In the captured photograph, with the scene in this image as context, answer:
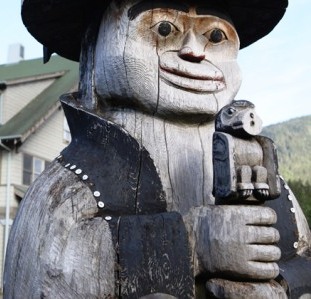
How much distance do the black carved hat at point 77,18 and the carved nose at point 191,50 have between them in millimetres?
154

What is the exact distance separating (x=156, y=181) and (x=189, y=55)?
44 cm

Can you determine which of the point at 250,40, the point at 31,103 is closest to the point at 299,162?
the point at 31,103

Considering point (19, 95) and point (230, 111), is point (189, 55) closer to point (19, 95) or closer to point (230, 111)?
point (230, 111)

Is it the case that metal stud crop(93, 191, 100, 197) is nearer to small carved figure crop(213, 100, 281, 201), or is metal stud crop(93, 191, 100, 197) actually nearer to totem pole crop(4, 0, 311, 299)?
totem pole crop(4, 0, 311, 299)

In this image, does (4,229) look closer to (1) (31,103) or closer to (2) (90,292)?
(1) (31,103)

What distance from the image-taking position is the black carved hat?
2.03 metres

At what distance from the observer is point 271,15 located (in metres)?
2.26

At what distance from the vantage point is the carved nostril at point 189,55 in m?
1.86

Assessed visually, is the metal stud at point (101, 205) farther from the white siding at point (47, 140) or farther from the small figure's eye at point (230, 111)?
the white siding at point (47, 140)

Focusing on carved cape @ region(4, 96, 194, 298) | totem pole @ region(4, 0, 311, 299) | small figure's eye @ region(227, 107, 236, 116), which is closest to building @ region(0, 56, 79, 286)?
totem pole @ region(4, 0, 311, 299)

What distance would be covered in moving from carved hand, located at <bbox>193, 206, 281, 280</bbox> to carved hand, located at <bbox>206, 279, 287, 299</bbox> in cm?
2

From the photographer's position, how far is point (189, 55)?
6.12 feet

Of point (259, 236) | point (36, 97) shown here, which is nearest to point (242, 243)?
point (259, 236)

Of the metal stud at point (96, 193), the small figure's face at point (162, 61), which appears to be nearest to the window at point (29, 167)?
the small figure's face at point (162, 61)
